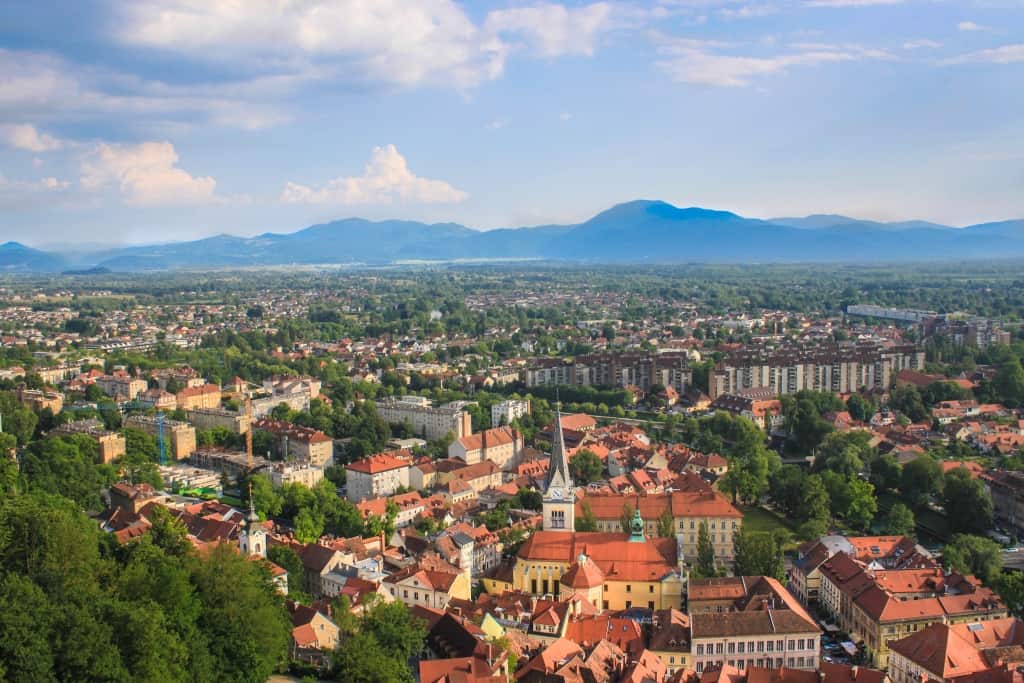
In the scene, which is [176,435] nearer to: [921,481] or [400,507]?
[400,507]

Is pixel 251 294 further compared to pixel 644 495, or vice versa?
pixel 251 294

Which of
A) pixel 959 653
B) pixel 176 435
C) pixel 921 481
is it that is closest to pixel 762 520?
pixel 921 481

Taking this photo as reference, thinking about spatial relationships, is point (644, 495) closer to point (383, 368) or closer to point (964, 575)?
point (964, 575)

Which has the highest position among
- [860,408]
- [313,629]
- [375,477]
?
[313,629]

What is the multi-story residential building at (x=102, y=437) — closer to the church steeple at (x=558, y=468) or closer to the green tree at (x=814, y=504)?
the church steeple at (x=558, y=468)

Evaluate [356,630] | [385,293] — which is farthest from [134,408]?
[385,293]
